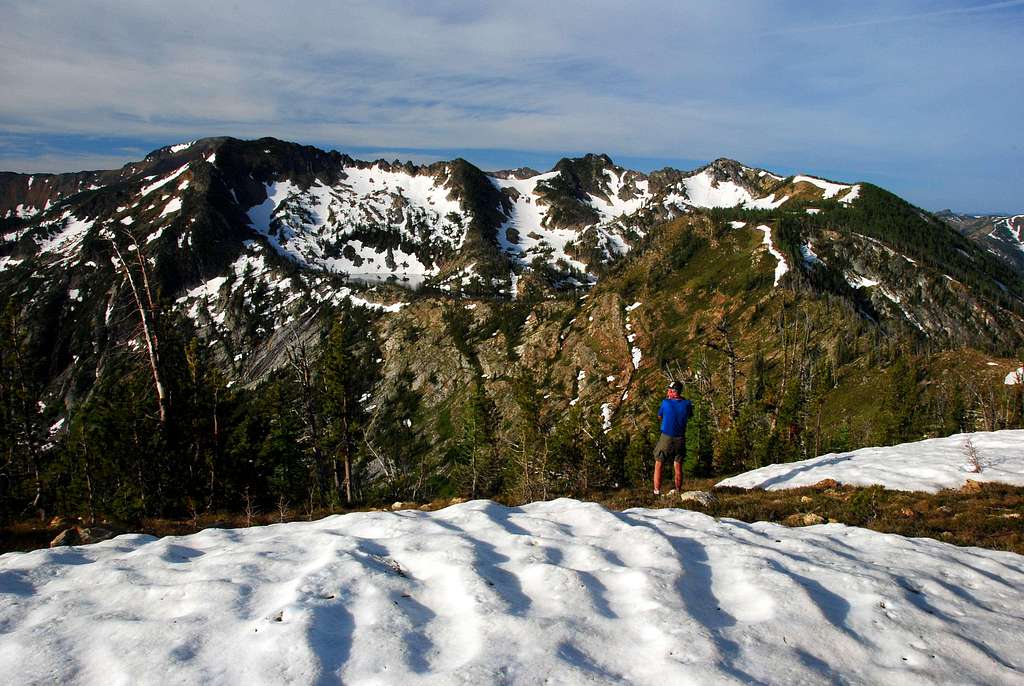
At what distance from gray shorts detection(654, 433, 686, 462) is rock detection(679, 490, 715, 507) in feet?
4.10

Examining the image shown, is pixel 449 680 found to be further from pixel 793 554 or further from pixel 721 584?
pixel 793 554

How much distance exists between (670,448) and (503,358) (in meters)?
106

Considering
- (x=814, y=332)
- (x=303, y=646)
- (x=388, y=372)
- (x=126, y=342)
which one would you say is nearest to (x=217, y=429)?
(x=126, y=342)

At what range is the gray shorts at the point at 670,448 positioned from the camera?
14293mm

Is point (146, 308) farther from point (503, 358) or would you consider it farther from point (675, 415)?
point (503, 358)

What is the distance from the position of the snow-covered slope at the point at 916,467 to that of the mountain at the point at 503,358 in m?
12.4

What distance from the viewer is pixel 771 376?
77750 mm

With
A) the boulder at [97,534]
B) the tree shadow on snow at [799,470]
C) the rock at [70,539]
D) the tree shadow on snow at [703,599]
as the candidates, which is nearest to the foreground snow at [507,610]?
the tree shadow on snow at [703,599]

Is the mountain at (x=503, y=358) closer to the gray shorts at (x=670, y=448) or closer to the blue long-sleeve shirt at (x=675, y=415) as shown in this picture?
the gray shorts at (x=670, y=448)

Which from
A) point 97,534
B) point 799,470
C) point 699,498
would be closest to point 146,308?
point 97,534

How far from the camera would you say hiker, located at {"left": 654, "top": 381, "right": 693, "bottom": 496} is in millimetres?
14086

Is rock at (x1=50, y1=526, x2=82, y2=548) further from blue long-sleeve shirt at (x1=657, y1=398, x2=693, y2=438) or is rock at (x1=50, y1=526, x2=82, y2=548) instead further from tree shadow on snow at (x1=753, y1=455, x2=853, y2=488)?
tree shadow on snow at (x1=753, y1=455, x2=853, y2=488)

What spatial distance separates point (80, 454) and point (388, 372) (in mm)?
88812

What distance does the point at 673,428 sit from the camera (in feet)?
46.6
